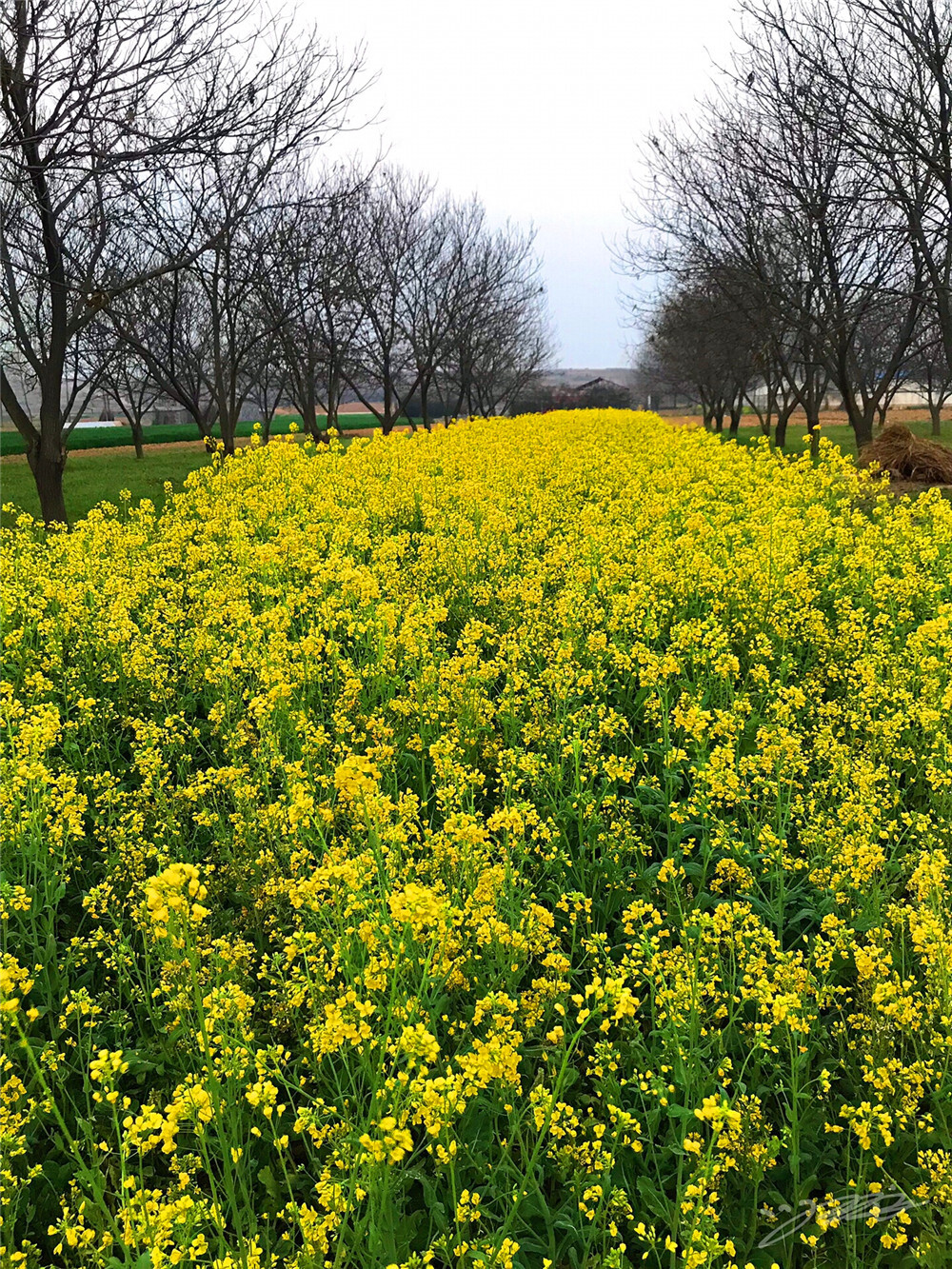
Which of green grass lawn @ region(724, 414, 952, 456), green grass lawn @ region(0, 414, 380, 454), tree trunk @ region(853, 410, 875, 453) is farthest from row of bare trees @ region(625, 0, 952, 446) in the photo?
green grass lawn @ region(0, 414, 380, 454)

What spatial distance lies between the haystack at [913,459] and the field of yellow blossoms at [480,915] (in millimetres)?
9304

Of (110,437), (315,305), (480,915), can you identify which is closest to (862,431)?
(315,305)

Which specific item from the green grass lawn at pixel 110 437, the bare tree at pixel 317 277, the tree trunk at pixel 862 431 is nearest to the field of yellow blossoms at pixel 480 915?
the bare tree at pixel 317 277

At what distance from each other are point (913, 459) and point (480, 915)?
14.6 meters

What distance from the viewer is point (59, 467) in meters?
10.3

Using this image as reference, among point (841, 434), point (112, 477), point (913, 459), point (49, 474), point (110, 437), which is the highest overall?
point (110, 437)

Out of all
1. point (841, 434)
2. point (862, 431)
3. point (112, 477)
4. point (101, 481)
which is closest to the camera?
point (862, 431)

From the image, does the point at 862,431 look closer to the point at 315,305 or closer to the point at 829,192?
the point at 829,192

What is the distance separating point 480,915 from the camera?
2.51 m

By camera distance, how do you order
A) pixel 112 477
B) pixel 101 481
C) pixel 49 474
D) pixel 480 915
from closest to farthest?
pixel 480 915 → pixel 49 474 → pixel 101 481 → pixel 112 477

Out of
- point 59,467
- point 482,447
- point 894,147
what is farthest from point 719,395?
point 59,467

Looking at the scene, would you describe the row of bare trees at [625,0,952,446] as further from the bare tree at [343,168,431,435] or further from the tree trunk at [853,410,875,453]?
the bare tree at [343,168,431,435]

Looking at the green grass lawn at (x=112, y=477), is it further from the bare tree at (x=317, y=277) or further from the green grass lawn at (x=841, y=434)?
the bare tree at (x=317, y=277)

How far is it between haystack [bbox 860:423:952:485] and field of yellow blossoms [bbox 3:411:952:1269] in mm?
9304
